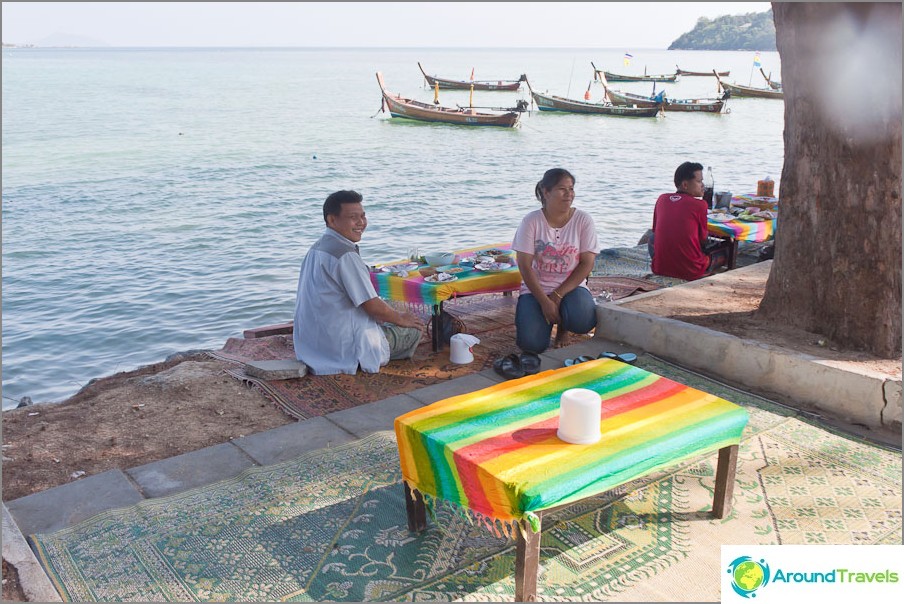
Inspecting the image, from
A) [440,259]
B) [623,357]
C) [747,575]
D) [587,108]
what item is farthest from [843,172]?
[587,108]

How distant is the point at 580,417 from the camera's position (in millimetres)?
2873

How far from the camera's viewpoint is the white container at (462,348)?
5664mm

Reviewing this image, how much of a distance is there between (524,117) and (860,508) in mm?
39847

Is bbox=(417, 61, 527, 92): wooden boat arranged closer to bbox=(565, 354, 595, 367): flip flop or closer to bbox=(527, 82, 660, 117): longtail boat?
bbox=(527, 82, 660, 117): longtail boat

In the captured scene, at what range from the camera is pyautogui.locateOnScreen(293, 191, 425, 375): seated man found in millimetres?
5312

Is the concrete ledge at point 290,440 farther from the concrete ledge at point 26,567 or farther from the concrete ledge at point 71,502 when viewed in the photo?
the concrete ledge at point 26,567

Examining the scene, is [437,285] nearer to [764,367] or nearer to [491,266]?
[491,266]

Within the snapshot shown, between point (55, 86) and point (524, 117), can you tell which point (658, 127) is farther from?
point (55, 86)

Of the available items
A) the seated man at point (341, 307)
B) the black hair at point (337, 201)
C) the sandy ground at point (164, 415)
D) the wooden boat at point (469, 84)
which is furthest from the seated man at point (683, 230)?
the wooden boat at point (469, 84)

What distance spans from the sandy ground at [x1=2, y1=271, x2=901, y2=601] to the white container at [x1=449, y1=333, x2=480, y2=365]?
1.34 metres

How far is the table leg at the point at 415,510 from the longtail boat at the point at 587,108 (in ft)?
125

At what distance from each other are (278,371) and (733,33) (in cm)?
16238

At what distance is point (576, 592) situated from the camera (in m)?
2.92

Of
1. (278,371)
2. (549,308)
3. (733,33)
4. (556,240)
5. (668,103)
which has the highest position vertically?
(733,33)
